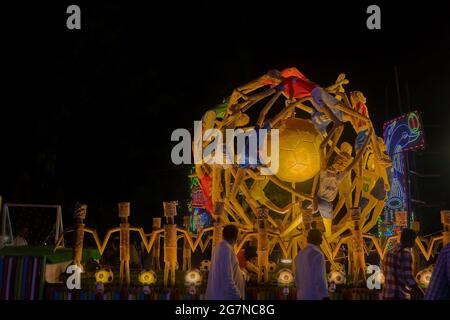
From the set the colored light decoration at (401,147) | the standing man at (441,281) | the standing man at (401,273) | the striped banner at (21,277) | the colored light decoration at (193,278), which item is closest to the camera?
the standing man at (441,281)

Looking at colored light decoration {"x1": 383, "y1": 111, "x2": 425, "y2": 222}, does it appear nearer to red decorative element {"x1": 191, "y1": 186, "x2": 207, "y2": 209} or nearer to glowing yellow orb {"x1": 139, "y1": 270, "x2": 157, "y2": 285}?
red decorative element {"x1": 191, "y1": 186, "x2": 207, "y2": 209}

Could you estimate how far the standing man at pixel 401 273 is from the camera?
5156mm

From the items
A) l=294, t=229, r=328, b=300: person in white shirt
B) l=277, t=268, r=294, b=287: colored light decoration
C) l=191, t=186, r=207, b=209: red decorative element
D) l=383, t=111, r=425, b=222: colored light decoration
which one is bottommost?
l=277, t=268, r=294, b=287: colored light decoration

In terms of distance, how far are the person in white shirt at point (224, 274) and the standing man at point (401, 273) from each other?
5.39ft

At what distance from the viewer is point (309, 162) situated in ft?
28.5

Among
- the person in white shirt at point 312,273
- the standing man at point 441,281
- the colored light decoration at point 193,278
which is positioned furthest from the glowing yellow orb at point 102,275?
the standing man at point 441,281

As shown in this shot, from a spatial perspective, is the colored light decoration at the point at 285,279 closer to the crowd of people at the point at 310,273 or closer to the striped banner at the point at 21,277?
the crowd of people at the point at 310,273

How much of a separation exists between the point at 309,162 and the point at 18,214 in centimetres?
1067

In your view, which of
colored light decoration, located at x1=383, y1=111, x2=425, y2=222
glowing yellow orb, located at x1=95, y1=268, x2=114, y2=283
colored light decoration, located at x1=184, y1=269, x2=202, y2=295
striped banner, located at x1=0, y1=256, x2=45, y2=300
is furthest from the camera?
colored light decoration, located at x1=383, y1=111, x2=425, y2=222

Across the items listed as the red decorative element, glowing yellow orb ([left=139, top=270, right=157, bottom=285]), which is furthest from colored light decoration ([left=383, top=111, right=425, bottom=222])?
glowing yellow orb ([left=139, top=270, right=157, bottom=285])

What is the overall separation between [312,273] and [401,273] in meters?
1.03

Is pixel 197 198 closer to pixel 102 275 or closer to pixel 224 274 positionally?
pixel 102 275

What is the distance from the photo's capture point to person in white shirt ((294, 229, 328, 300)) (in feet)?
16.1

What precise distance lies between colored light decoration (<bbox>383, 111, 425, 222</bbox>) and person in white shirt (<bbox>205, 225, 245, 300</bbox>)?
38.9 feet
